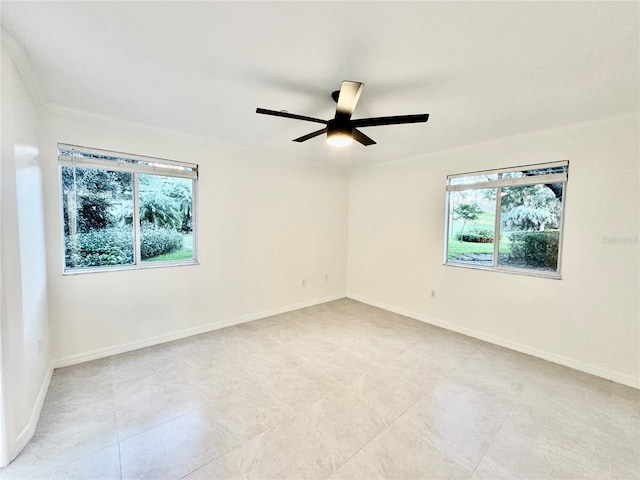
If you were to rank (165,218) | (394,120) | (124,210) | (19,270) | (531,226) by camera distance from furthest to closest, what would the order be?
(165,218)
(531,226)
(124,210)
(394,120)
(19,270)

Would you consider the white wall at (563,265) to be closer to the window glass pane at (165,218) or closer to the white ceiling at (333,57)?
the white ceiling at (333,57)

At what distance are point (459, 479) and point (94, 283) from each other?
3.42 metres

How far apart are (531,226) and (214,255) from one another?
382cm

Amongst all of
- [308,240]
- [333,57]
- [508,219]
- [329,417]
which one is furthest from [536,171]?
[329,417]

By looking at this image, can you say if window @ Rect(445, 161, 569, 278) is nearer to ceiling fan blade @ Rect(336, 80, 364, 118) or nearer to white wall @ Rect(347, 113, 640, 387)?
white wall @ Rect(347, 113, 640, 387)

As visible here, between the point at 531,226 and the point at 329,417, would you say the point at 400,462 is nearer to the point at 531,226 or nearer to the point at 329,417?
the point at 329,417

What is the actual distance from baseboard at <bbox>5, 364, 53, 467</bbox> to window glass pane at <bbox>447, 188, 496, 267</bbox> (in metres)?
4.33

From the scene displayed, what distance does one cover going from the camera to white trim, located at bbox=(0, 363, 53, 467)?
63.1 inches

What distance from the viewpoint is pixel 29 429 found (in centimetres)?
176

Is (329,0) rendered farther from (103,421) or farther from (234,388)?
(103,421)

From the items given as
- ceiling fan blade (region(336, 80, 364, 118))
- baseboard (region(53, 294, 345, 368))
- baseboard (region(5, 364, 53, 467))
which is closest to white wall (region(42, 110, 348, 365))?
baseboard (region(53, 294, 345, 368))

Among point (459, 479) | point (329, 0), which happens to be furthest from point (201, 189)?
point (459, 479)

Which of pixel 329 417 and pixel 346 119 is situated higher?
pixel 346 119

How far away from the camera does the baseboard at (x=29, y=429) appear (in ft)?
5.26
